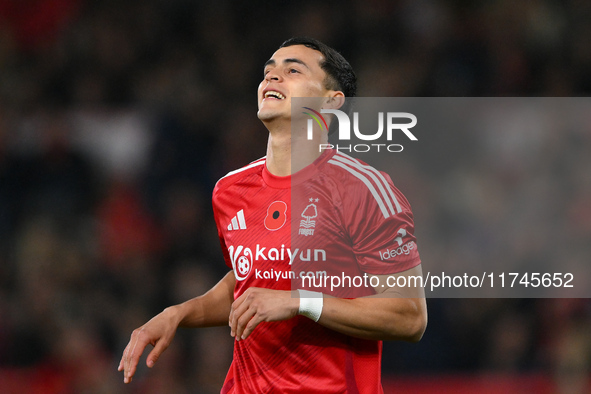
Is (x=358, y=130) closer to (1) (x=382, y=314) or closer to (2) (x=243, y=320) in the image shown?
(1) (x=382, y=314)

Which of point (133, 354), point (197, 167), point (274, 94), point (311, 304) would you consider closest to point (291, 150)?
point (274, 94)

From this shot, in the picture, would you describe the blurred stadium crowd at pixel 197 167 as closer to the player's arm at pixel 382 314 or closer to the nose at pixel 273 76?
the nose at pixel 273 76

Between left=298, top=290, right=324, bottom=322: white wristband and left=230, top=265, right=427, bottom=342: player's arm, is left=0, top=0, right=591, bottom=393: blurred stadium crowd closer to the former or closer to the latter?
left=230, top=265, right=427, bottom=342: player's arm

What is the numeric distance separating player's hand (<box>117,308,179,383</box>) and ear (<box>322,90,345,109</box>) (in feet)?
3.91

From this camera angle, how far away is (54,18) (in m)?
6.92

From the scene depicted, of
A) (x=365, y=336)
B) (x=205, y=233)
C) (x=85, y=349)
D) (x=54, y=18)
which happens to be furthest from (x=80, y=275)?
(x=365, y=336)

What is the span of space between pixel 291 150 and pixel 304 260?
0.55m

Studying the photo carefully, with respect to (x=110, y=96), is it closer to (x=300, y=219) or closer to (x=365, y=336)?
(x=300, y=219)

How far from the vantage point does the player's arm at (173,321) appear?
2.49m

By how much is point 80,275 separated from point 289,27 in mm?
3144

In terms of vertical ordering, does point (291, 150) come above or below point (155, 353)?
above

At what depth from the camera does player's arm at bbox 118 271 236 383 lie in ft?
8.18

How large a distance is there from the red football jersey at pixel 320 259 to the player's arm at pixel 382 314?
11 cm

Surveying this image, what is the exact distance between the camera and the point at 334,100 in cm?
307
